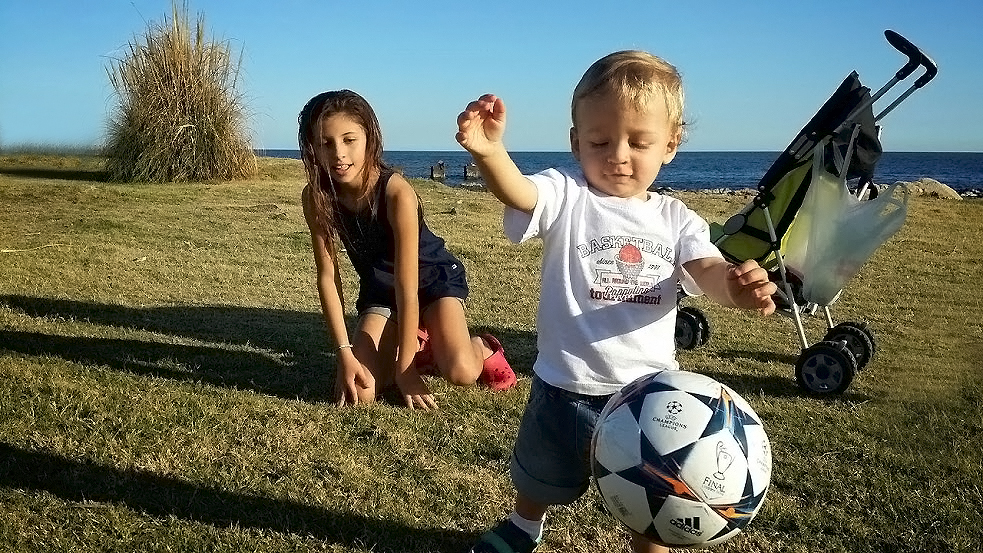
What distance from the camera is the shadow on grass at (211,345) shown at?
3.90 meters

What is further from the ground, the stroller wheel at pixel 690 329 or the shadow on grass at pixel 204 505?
the stroller wheel at pixel 690 329

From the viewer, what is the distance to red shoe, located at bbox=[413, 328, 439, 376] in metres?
4.05

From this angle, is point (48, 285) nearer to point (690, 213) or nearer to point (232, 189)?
point (690, 213)

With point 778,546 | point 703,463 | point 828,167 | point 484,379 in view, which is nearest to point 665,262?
point 703,463

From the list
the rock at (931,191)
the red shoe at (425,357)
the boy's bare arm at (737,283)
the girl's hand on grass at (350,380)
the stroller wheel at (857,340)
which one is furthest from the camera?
the rock at (931,191)

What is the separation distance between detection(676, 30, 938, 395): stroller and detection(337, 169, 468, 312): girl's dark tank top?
4.03 ft

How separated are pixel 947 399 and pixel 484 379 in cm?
222

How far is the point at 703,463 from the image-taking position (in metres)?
1.99

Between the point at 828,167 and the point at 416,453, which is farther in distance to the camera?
the point at 828,167

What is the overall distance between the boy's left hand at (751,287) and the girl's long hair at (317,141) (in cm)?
210

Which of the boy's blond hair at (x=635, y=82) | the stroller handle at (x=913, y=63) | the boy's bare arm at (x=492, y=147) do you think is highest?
the stroller handle at (x=913, y=63)

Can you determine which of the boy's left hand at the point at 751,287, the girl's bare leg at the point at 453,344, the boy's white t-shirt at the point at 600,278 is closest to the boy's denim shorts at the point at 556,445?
the boy's white t-shirt at the point at 600,278

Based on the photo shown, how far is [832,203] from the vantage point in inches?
166

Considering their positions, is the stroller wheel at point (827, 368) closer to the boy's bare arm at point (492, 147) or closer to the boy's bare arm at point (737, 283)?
the boy's bare arm at point (737, 283)
